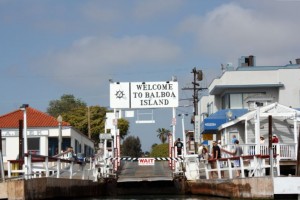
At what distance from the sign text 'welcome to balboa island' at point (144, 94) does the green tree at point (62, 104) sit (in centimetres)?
8427

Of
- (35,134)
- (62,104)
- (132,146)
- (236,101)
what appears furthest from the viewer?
(62,104)

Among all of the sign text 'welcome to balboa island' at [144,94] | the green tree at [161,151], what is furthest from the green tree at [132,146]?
the sign text 'welcome to balboa island' at [144,94]

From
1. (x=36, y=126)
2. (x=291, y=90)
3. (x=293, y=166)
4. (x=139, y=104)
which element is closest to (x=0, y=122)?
(x=36, y=126)

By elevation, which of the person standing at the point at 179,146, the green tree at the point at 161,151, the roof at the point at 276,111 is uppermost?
the roof at the point at 276,111

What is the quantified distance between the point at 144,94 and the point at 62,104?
3426 inches

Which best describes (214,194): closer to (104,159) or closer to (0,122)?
(104,159)

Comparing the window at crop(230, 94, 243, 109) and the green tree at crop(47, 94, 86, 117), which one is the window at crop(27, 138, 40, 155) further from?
the green tree at crop(47, 94, 86, 117)

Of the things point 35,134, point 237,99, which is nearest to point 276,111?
point 237,99

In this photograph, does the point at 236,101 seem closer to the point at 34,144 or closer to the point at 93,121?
the point at 34,144

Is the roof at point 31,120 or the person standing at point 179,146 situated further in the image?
the roof at point 31,120

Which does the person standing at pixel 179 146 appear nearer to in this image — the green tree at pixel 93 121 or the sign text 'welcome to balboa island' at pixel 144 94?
the sign text 'welcome to balboa island' at pixel 144 94

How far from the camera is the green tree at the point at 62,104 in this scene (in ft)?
388

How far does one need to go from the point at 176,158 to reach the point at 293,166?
19.6 ft

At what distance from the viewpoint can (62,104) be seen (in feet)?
391
